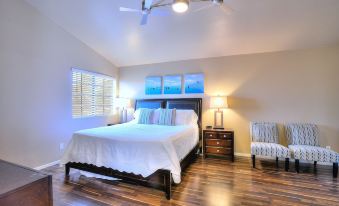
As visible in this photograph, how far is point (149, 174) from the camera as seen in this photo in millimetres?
2482

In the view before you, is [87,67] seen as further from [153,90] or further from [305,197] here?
[305,197]

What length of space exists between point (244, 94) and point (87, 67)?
402cm

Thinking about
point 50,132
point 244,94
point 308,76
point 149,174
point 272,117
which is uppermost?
point 308,76

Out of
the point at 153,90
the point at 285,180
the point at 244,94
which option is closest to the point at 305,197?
the point at 285,180

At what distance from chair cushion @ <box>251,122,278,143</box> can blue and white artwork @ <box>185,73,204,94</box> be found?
5.23ft

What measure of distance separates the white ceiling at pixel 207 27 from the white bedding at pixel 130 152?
218 cm

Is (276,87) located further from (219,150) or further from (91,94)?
(91,94)

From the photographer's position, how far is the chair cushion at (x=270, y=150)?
3426 mm

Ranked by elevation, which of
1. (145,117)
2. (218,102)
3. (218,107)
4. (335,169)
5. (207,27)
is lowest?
(335,169)

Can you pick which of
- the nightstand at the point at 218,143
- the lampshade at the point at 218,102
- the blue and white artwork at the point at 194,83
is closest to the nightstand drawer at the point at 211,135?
the nightstand at the point at 218,143

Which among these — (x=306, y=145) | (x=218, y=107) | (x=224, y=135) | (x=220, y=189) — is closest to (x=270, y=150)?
(x=306, y=145)

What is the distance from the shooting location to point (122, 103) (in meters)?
5.39

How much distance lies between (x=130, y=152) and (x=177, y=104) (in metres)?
2.39

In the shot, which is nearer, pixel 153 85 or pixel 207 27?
pixel 207 27
